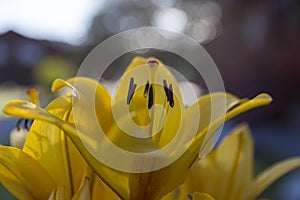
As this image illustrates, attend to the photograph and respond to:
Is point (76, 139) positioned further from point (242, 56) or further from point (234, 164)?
point (242, 56)

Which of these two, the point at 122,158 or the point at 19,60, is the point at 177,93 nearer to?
the point at 122,158

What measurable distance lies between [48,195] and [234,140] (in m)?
0.17

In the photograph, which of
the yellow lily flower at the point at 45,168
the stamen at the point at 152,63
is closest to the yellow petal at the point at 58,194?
the yellow lily flower at the point at 45,168

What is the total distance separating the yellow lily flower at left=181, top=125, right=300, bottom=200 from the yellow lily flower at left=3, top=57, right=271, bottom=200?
0.20 ft

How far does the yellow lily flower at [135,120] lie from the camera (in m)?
0.41

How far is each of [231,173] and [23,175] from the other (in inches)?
6.7

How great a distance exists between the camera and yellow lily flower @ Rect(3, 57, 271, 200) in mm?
408

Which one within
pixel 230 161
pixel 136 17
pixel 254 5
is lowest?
pixel 136 17

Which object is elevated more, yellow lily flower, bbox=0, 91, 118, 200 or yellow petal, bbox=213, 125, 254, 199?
yellow lily flower, bbox=0, 91, 118, 200

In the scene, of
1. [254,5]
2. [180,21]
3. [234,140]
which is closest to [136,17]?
[180,21]

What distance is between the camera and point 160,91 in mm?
460

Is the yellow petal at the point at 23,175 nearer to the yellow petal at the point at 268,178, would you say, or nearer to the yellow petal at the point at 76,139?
the yellow petal at the point at 76,139

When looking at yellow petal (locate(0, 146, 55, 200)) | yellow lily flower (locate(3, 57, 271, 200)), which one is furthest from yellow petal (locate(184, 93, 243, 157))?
yellow petal (locate(0, 146, 55, 200))

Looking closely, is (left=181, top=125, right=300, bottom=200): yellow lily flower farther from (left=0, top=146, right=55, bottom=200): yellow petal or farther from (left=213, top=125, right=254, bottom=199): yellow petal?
(left=0, top=146, right=55, bottom=200): yellow petal
